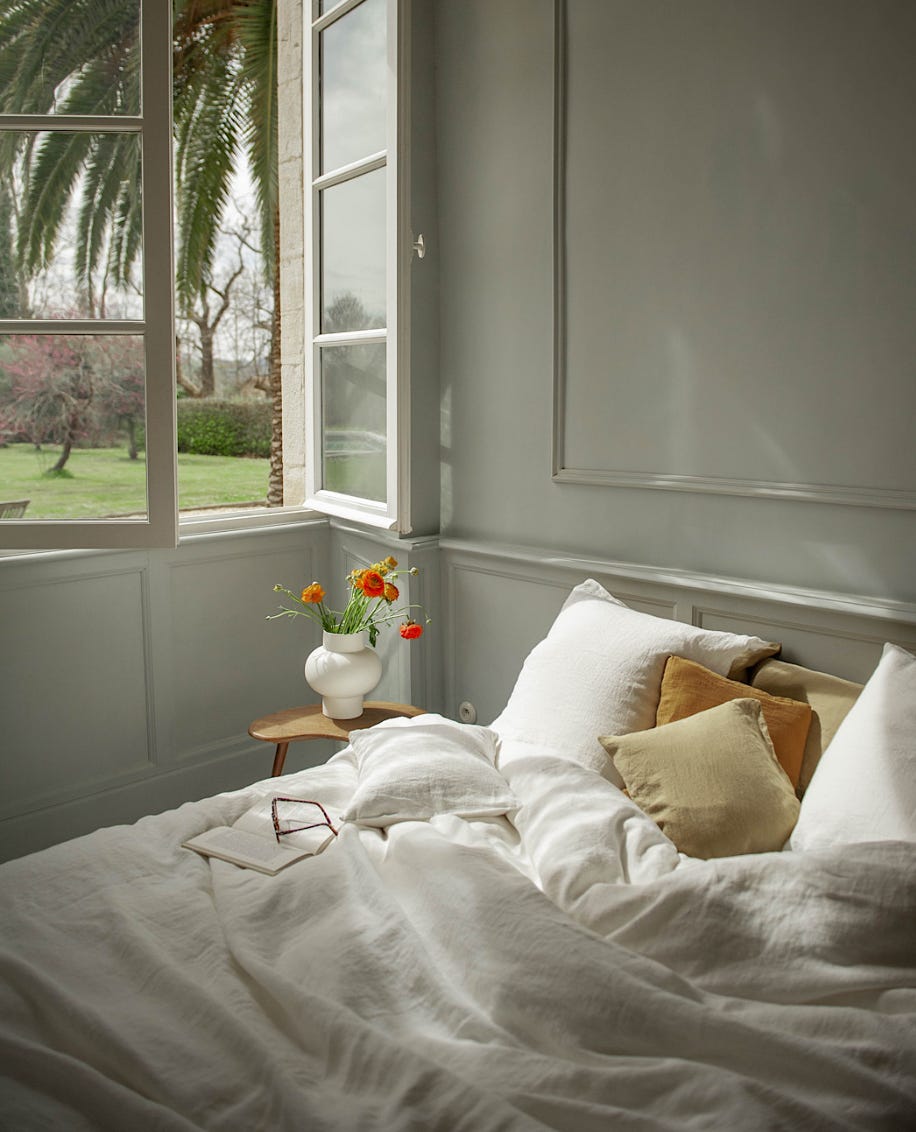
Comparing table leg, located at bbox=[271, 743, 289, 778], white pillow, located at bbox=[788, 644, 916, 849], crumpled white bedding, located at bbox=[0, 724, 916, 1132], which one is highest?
white pillow, located at bbox=[788, 644, 916, 849]

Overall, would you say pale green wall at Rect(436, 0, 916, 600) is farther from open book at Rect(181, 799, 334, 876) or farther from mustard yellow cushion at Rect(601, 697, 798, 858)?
open book at Rect(181, 799, 334, 876)

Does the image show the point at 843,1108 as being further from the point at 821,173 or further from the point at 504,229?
the point at 504,229

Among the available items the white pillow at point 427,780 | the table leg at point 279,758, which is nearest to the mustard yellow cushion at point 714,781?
the white pillow at point 427,780

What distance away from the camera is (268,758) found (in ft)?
11.7

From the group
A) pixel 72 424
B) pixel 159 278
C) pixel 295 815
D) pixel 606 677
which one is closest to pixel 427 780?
pixel 295 815

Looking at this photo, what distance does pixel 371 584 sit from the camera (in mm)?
2777

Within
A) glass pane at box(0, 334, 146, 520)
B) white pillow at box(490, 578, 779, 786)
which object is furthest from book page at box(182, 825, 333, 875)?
glass pane at box(0, 334, 146, 520)

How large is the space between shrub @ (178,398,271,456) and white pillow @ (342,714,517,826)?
556cm

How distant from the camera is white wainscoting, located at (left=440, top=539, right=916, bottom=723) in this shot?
218 centimetres

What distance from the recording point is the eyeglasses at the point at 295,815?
2.03 m

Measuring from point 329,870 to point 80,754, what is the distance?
5.21ft

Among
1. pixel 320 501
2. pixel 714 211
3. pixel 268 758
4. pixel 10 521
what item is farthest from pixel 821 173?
pixel 268 758

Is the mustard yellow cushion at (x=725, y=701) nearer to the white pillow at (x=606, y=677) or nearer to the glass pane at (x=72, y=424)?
the white pillow at (x=606, y=677)

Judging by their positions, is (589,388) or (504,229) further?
(504,229)
